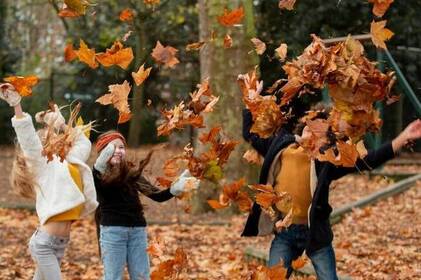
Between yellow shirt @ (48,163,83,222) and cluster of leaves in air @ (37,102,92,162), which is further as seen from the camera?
yellow shirt @ (48,163,83,222)

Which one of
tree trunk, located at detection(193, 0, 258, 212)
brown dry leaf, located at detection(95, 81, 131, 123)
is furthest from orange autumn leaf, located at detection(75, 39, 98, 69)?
tree trunk, located at detection(193, 0, 258, 212)

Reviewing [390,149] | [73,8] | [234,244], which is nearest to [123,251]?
[73,8]

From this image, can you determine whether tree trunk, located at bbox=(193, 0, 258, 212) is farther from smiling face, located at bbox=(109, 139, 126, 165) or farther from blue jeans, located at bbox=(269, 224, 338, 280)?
blue jeans, located at bbox=(269, 224, 338, 280)

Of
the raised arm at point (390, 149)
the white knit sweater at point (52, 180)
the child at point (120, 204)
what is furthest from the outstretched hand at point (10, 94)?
the raised arm at point (390, 149)

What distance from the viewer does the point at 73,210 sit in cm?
663

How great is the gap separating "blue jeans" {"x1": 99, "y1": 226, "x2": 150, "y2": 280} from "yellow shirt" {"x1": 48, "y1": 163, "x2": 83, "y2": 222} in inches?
9.7

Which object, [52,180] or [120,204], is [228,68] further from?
[52,180]

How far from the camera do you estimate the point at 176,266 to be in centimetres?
620

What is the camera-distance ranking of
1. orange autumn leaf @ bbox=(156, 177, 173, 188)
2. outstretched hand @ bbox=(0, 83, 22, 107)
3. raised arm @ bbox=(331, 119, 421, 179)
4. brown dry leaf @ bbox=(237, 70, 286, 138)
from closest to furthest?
raised arm @ bbox=(331, 119, 421, 179) < brown dry leaf @ bbox=(237, 70, 286, 138) < outstretched hand @ bbox=(0, 83, 22, 107) < orange autumn leaf @ bbox=(156, 177, 173, 188)

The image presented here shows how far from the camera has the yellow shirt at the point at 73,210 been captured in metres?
6.57

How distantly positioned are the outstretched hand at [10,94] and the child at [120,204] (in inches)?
27.5

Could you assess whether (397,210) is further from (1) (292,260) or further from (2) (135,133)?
(2) (135,133)

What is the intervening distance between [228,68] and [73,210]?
722 centimetres

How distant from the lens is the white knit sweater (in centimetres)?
646
